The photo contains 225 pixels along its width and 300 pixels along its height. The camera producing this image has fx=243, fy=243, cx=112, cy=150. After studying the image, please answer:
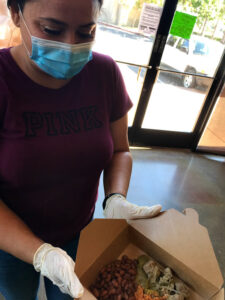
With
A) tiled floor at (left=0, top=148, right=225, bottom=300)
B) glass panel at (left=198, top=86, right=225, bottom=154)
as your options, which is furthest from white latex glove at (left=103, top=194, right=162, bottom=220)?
glass panel at (left=198, top=86, right=225, bottom=154)

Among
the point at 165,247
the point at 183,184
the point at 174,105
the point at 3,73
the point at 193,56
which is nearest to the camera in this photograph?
the point at 3,73

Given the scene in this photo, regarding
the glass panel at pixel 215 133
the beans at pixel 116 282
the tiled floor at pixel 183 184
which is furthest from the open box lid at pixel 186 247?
the glass panel at pixel 215 133

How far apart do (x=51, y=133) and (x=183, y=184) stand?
2.16m

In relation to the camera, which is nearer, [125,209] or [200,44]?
[125,209]

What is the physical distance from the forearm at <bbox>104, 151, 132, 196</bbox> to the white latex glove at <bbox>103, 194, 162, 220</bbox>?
42mm

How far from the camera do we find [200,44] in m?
2.67

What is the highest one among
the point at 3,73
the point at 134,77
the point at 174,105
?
the point at 3,73

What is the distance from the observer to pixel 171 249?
0.77m

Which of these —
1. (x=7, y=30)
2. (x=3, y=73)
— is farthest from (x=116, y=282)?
(x=7, y=30)

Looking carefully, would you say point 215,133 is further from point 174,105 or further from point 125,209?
point 125,209

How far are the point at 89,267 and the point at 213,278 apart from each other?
1.17 ft

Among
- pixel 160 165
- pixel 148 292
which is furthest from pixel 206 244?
pixel 160 165

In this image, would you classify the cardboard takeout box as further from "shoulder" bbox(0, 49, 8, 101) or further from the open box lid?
"shoulder" bbox(0, 49, 8, 101)

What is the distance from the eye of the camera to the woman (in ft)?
2.18
